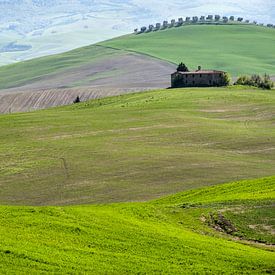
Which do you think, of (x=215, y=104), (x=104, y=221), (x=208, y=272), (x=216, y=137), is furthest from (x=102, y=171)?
(x=215, y=104)

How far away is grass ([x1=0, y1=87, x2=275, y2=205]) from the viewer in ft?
195

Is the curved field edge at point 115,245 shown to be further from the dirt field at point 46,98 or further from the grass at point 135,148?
the dirt field at point 46,98

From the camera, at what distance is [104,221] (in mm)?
36281

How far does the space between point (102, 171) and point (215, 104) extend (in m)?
47.8

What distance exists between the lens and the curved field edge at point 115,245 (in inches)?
1150

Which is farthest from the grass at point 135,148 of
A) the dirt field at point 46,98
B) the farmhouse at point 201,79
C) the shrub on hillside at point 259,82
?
the dirt field at point 46,98

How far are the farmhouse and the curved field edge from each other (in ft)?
329

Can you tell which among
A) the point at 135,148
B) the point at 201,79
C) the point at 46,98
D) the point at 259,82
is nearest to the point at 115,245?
the point at 135,148

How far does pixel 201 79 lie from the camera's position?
13975cm

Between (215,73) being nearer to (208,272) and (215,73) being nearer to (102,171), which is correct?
(102,171)

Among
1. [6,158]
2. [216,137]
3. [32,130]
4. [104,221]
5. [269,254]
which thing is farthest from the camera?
[32,130]

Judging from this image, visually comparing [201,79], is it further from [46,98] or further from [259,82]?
[46,98]

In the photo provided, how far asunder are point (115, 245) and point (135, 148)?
44.5 metres

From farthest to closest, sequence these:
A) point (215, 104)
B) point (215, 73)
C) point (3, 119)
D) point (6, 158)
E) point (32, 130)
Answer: point (215, 73), point (215, 104), point (3, 119), point (32, 130), point (6, 158)
